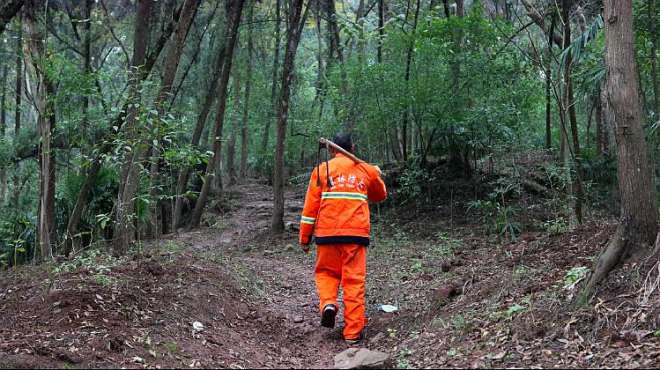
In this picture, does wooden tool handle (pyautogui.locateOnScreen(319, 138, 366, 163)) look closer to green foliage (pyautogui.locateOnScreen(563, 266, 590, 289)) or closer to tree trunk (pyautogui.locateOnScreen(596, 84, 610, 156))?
green foliage (pyautogui.locateOnScreen(563, 266, 590, 289))

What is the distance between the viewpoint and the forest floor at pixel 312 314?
412 cm

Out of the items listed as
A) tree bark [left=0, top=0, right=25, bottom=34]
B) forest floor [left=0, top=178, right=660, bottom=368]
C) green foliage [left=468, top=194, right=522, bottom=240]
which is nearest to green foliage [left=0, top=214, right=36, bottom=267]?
forest floor [left=0, top=178, right=660, bottom=368]

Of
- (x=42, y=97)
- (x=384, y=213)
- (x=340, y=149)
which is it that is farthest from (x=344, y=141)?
(x=384, y=213)

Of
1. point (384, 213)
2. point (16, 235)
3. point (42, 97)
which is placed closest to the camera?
point (42, 97)

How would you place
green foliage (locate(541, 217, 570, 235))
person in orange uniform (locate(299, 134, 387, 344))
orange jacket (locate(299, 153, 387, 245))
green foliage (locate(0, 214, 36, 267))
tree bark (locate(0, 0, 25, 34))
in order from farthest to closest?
green foliage (locate(0, 214, 36, 267)) < green foliage (locate(541, 217, 570, 235)) < tree bark (locate(0, 0, 25, 34)) < orange jacket (locate(299, 153, 387, 245)) < person in orange uniform (locate(299, 134, 387, 344))

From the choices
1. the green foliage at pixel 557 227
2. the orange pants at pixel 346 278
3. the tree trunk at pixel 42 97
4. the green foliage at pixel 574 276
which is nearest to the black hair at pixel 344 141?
the orange pants at pixel 346 278

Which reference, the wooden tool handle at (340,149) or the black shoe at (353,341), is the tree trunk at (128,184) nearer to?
the wooden tool handle at (340,149)

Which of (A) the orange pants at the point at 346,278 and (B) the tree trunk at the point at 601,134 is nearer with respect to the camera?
(A) the orange pants at the point at 346,278

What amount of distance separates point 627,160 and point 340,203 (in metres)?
2.58

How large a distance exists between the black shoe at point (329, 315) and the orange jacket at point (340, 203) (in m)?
0.63

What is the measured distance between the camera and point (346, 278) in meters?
5.80

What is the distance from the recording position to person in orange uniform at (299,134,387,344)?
574 cm

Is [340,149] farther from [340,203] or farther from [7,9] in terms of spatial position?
[7,9]

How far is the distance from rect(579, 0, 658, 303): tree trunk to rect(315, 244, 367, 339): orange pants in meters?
2.04
